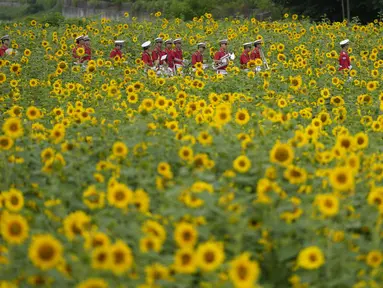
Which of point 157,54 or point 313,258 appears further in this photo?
point 157,54

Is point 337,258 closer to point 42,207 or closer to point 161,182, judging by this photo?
point 161,182

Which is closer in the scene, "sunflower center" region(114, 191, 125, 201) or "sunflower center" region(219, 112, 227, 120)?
"sunflower center" region(114, 191, 125, 201)

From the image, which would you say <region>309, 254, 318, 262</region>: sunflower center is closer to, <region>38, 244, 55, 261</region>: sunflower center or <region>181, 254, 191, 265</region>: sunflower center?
<region>181, 254, 191, 265</region>: sunflower center

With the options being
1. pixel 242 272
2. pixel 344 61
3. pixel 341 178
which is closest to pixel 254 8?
pixel 344 61

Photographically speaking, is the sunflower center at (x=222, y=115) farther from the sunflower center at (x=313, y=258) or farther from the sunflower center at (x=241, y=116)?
the sunflower center at (x=313, y=258)

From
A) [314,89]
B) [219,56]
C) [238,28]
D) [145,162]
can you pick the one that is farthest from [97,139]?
[238,28]

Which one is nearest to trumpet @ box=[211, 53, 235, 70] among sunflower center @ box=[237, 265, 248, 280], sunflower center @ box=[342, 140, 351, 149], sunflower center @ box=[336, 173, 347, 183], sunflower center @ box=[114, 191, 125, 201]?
sunflower center @ box=[342, 140, 351, 149]

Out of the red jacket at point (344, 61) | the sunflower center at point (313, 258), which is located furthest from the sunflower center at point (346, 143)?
the red jacket at point (344, 61)

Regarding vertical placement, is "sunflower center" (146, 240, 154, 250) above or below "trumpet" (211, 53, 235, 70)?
above

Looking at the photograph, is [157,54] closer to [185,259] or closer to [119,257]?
[185,259]

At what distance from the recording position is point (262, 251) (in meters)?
3.80

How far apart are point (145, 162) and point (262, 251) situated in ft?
2.97

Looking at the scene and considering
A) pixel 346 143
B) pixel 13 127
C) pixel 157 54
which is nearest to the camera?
pixel 346 143

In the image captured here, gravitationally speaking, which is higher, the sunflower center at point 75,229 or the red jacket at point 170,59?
the sunflower center at point 75,229
